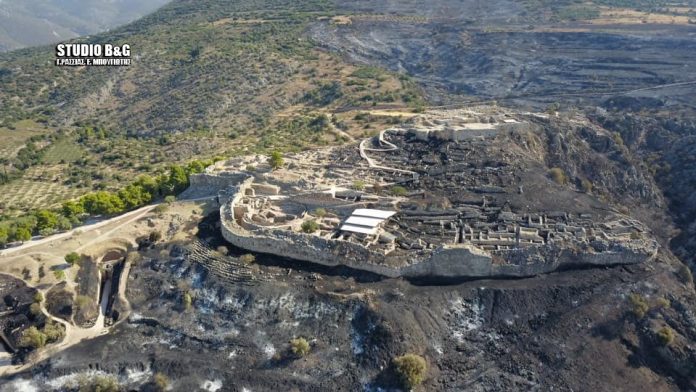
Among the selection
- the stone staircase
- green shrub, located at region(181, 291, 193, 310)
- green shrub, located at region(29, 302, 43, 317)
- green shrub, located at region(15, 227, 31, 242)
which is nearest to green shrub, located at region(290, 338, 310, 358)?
the stone staircase

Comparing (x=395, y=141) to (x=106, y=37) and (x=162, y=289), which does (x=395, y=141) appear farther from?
(x=106, y=37)

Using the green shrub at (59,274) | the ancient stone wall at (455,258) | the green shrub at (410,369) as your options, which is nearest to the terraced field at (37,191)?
the green shrub at (59,274)

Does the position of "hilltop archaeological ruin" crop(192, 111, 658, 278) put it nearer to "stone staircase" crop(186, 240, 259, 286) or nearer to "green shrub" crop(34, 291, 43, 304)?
"stone staircase" crop(186, 240, 259, 286)

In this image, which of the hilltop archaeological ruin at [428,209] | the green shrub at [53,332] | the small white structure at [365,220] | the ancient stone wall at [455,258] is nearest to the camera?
the green shrub at [53,332]

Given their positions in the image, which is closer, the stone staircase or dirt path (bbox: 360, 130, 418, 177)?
the stone staircase

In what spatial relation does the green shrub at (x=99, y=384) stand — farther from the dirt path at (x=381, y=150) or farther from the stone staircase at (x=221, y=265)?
the dirt path at (x=381, y=150)

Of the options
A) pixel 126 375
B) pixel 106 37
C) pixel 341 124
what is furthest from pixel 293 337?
pixel 106 37
